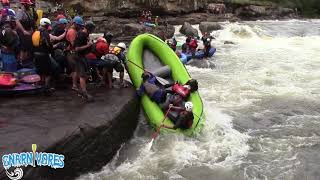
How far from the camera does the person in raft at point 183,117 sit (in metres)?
7.40

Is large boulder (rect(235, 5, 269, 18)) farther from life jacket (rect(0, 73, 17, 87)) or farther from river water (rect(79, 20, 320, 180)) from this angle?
life jacket (rect(0, 73, 17, 87))

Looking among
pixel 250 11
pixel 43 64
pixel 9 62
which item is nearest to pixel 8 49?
pixel 9 62

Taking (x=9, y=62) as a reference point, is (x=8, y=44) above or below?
above

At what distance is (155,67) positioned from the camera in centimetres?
1005

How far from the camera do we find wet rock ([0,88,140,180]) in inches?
213

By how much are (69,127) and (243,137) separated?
3.52 metres

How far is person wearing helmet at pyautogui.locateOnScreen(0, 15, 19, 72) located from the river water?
2680 mm

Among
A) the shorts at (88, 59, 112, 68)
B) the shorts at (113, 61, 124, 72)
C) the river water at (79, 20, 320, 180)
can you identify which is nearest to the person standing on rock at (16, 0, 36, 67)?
the shorts at (88, 59, 112, 68)

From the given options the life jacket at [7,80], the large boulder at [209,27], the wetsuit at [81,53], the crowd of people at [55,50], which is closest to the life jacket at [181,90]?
the crowd of people at [55,50]

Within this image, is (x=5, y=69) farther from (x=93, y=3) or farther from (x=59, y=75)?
(x=93, y=3)

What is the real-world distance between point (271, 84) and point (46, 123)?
7743mm

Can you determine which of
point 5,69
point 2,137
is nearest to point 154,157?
point 2,137

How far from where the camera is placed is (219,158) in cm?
692

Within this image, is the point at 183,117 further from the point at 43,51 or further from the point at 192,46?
the point at 192,46
